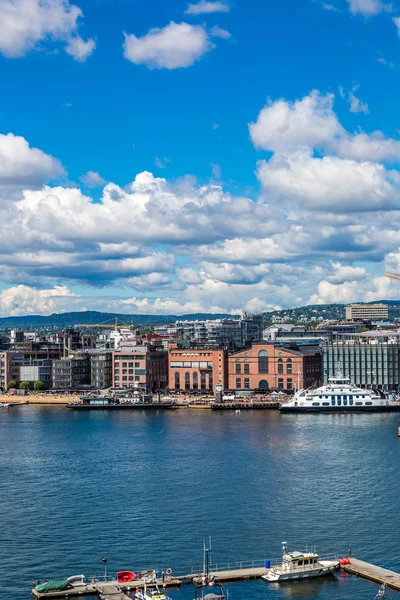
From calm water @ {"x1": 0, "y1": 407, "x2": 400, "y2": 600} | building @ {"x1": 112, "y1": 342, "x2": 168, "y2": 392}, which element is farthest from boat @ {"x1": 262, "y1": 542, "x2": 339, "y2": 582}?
building @ {"x1": 112, "y1": 342, "x2": 168, "y2": 392}

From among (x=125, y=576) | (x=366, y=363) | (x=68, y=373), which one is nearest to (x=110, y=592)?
(x=125, y=576)

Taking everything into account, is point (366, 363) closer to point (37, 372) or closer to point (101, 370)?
point (101, 370)

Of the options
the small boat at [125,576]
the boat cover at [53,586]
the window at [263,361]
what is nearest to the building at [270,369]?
the window at [263,361]

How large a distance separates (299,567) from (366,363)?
6616 cm

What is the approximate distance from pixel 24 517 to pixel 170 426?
111 feet

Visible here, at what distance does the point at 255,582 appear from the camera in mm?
29984

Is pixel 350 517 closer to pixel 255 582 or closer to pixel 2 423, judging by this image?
pixel 255 582

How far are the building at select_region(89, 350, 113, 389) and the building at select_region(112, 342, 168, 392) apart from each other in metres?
1.88

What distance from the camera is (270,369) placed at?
9756cm

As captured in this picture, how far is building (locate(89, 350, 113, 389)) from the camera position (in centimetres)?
10581

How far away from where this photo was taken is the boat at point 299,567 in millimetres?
30125

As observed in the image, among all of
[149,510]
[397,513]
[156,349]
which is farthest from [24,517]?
[156,349]

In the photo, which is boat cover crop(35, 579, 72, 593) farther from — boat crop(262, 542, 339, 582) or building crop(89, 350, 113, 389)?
building crop(89, 350, 113, 389)

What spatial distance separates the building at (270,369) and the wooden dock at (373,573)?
6456 cm
